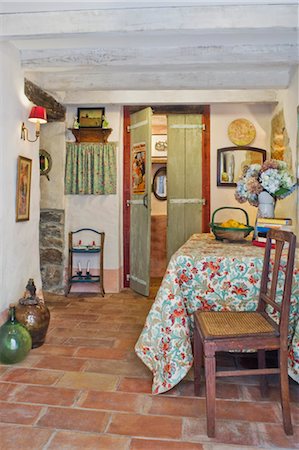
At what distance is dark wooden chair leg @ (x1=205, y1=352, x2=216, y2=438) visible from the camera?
1.74 m

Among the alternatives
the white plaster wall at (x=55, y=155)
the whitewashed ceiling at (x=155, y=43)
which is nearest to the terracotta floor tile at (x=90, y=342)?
the white plaster wall at (x=55, y=155)

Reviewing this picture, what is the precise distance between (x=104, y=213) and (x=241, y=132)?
2.08 meters

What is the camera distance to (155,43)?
2.91m

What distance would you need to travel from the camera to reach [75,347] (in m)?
2.94

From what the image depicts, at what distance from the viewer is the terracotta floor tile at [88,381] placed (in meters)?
2.29

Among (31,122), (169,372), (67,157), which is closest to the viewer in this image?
(169,372)

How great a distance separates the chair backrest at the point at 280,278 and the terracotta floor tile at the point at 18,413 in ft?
4.42

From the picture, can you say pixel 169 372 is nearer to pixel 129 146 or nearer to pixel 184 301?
pixel 184 301

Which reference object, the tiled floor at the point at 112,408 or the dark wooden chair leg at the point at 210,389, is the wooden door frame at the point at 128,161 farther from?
the dark wooden chair leg at the point at 210,389

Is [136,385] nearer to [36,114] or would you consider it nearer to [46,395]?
[46,395]

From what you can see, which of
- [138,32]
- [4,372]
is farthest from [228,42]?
[4,372]

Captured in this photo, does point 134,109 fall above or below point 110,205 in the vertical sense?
above

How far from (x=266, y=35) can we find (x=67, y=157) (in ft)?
9.55

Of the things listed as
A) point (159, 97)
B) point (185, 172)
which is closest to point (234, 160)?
point (185, 172)
